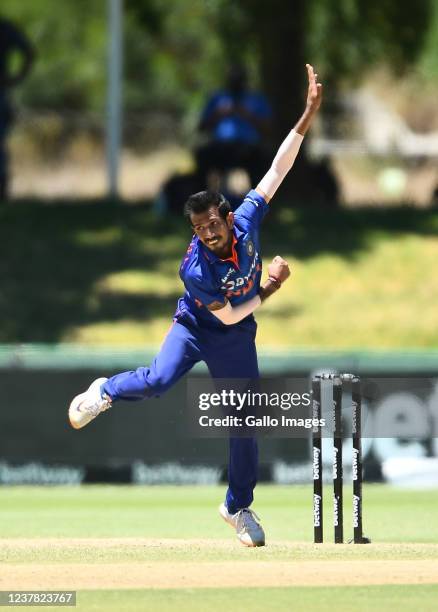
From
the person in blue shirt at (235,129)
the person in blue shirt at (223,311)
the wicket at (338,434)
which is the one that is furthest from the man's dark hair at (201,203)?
the person in blue shirt at (235,129)

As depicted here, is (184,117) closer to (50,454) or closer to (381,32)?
(381,32)

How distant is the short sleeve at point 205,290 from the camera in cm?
836

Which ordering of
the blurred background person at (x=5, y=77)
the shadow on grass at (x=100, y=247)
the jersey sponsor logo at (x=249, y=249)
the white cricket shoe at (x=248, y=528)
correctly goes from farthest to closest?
1. the blurred background person at (x=5, y=77)
2. the shadow on grass at (x=100, y=247)
3. the white cricket shoe at (x=248, y=528)
4. the jersey sponsor logo at (x=249, y=249)

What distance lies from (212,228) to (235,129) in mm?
12753

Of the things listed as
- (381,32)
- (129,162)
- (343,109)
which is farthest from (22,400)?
(343,109)

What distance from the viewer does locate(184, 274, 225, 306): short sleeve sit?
8.36m

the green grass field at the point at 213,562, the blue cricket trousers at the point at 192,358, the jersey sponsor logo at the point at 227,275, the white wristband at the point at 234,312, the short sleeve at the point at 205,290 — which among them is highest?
the jersey sponsor logo at the point at 227,275

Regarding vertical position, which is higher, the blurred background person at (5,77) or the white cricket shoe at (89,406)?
the blurred background person at (5,77)

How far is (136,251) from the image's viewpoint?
848 inches

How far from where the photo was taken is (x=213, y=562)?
8344 mm

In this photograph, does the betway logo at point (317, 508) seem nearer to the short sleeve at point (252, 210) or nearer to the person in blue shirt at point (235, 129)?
the short sleeve at point (252, 210)

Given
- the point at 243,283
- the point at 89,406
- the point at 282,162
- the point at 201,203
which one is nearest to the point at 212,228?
the point at 201,203

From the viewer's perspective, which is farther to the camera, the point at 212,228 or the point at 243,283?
the point at 243,283

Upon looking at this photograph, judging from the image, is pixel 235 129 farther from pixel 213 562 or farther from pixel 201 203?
pixel 213 562
